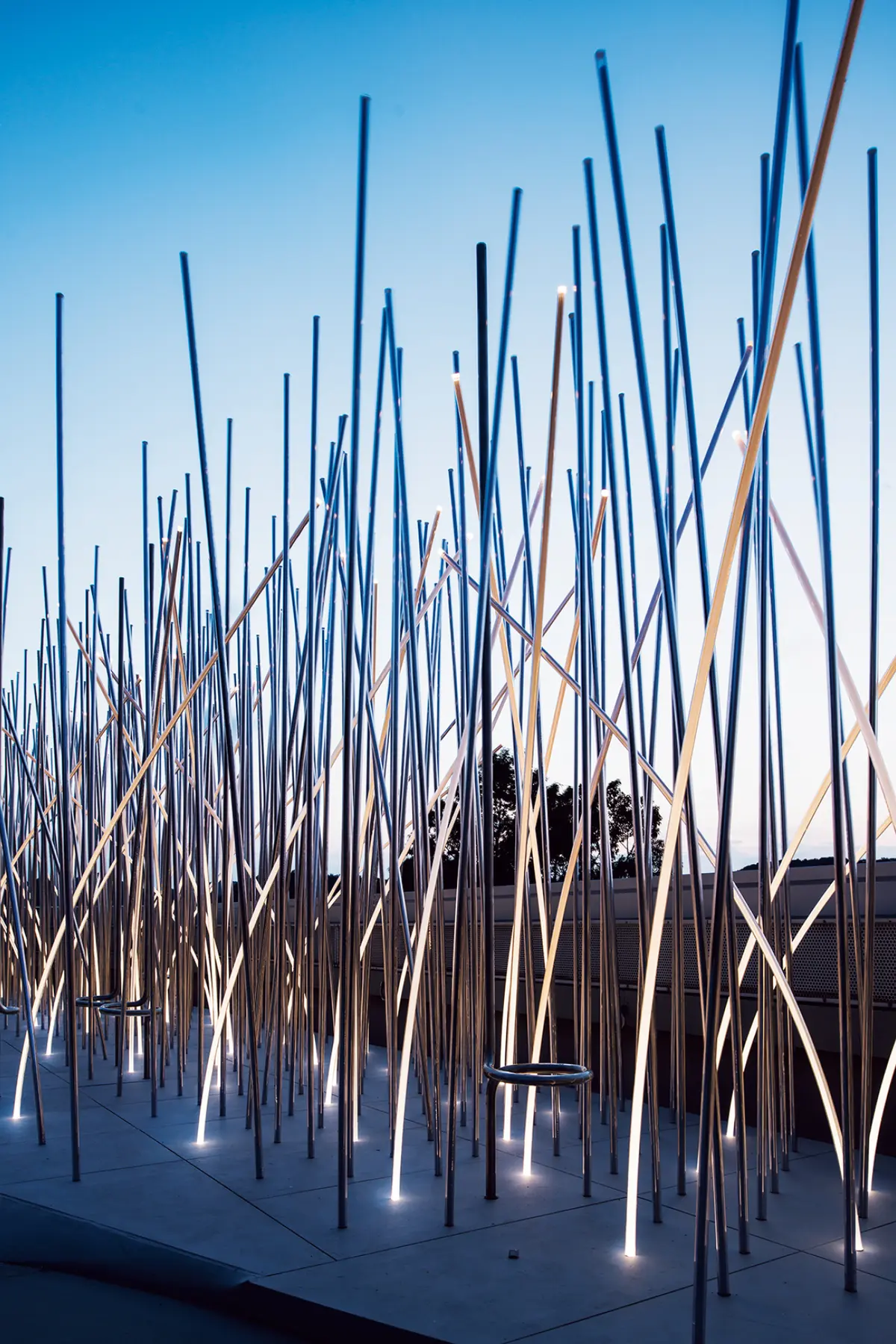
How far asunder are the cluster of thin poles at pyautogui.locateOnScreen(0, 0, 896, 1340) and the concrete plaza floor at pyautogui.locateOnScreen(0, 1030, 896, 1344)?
80 millimetres

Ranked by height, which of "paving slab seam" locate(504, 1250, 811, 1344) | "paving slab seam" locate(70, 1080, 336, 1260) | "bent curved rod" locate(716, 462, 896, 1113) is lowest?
"paving slab seam" locate(70, 1080, 336, 1260)

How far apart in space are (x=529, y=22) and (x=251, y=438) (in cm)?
217

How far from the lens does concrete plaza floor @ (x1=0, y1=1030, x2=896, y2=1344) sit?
1.74m

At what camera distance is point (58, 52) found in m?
3.95

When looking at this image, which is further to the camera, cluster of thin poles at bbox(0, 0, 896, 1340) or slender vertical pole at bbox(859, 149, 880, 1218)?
slender vertical pole at bbox(859, 149, 880, 1218)

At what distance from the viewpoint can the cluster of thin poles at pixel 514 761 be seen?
190 centimetres

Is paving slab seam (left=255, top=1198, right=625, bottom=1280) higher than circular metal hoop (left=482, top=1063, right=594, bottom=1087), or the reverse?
circular metal hoop (left=482, top=1063, right=594, bottom=1087)

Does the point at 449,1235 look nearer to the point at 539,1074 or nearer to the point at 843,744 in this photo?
the point at 539,1074

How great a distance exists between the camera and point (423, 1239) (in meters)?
2.10

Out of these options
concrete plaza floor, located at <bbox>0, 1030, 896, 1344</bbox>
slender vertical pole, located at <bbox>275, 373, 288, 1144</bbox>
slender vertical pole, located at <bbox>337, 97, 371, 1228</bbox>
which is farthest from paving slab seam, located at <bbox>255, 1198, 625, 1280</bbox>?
slender vertical pole, located at <bbox>275, 373, 288, 1144</bbox>

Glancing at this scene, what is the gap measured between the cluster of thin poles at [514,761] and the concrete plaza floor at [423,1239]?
8cm

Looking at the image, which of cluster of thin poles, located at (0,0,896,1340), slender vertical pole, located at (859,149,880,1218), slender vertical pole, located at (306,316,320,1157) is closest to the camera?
cluster of thin poles, located at (0,0,896,1340)

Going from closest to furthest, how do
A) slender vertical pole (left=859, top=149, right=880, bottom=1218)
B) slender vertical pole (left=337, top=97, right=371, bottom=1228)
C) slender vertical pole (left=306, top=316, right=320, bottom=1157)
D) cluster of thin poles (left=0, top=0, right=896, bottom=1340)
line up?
cluster of thin poles (left=0, top=0, right=896, bottom=1340)
slender vertical pole (left=859, top=149, right=880, bottom=1218)
slender vertical pole (left=337, top=97, right=371, bottom=1228)
slender vertical pole (left=306, top=316, right=320, bottom=1157)

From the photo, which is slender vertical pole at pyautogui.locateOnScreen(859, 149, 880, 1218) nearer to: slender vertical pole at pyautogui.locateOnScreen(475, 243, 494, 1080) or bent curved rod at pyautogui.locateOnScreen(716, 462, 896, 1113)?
bent curved rod at pyautogui.locateOnScreen(716, 462, 896, 1113)
